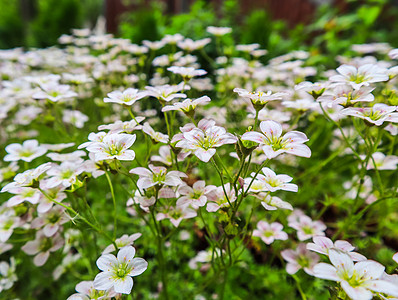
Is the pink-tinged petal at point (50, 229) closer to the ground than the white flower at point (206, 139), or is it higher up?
closer to the ground

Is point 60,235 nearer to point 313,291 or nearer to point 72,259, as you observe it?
point 72,259

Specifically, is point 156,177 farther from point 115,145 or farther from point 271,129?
point 271,129

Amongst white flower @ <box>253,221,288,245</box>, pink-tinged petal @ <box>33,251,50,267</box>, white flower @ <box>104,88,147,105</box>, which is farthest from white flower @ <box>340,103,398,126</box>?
pink-tinged petal @ <box>33,251,50,267</box>

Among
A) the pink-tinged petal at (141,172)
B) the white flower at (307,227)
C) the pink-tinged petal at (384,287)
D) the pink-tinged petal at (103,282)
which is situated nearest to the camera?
the pink-tinged petal at (384,287)

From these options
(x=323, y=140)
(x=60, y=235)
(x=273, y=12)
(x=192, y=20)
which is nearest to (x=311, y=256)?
(x=60, y=235)

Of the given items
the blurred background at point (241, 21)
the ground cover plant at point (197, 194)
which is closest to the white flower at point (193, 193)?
the ground cover plant at point (197, 194)

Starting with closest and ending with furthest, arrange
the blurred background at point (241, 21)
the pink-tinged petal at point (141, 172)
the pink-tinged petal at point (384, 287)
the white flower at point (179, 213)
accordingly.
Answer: the pink-tinged petal at point (384, 287) → the pink-tinged petal at point (141, 172) → the white flower at point (179, 213) → the blurred background at point (241, 21)

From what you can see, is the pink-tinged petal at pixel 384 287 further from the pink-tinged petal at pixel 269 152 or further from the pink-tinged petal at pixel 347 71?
the pink-tinged petal at pixel 347 71
